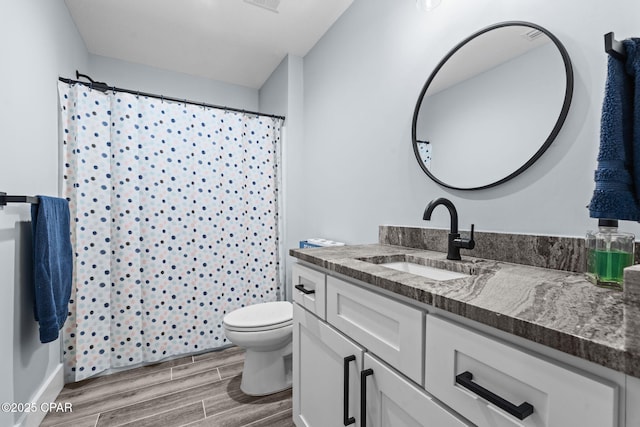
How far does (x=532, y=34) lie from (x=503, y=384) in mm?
1114

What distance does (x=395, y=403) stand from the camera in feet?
2.54

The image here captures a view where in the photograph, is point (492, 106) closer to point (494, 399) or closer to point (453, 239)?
point (453, 239)

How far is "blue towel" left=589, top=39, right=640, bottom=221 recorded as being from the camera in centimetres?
63

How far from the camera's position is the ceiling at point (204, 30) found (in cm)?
197

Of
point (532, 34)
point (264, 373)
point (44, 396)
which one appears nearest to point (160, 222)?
A: point (44, 396)

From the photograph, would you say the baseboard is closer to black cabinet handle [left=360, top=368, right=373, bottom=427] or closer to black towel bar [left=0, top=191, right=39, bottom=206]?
black towel bar [left=0, top=191, right=39, bottom=206]

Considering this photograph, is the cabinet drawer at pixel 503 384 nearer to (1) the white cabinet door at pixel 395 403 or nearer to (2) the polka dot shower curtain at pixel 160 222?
(1) the white cabinet door at pixel 395 403

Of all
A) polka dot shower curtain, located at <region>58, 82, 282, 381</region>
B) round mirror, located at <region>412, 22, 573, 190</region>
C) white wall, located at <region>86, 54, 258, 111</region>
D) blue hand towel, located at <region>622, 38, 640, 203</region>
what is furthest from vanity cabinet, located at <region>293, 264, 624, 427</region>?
white wall, located at <region>86, 54, 258, 111</region>

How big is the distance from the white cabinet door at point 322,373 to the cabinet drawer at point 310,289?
4 centimetres

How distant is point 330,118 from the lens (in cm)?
216

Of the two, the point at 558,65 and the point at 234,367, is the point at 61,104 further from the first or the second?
the point at 558,65

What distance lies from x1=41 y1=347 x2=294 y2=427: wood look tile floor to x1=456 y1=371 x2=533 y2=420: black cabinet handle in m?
1.29

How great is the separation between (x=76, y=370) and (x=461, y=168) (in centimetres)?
253

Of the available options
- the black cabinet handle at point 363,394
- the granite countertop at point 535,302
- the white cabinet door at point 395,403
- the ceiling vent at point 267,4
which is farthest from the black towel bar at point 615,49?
the ceiling vent at point 267,4
